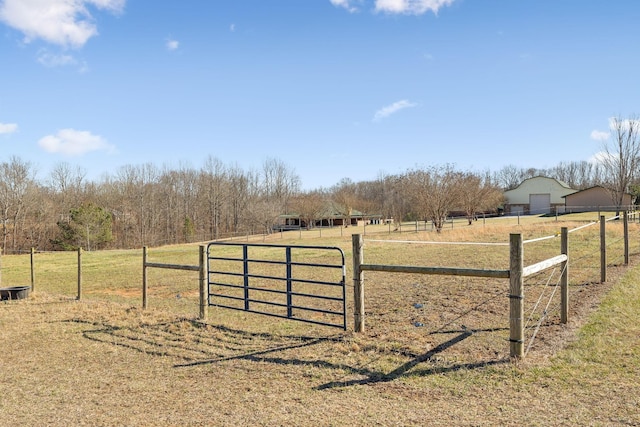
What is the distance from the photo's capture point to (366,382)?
473 centimetres

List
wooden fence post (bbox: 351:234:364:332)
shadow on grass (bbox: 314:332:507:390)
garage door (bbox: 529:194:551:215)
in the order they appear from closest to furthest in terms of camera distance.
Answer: shadow on grass (bbox: 314:332:507:390), wooden fence post (bbox: 351:234:364:332), garage door (bbox: 529:194:551:215)

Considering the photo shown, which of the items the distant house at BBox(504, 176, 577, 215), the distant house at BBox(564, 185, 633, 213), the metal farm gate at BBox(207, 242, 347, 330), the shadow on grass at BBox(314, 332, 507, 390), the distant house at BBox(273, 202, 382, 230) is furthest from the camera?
the distant house at BBox(273, 202, 382, 230)

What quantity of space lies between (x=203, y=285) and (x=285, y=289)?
4.73 meters

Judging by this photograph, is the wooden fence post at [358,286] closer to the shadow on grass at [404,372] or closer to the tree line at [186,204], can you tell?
the shadow on grass at [404,372]

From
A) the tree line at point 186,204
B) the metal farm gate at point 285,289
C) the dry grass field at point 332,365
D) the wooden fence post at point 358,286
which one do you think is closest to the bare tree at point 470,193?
the tree line at point 186,204

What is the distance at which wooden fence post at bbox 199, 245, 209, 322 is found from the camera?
792 centimetres

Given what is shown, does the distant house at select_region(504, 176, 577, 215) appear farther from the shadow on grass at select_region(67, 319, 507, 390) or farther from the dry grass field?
the shadow on grass at select_region(67, 319, 507, 390)

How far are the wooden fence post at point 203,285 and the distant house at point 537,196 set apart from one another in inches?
2657

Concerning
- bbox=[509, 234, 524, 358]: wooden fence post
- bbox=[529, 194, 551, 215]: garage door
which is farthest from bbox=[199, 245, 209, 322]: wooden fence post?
bbox=[529, 194, 551, 215]: garage door

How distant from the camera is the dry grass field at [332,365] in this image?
158 inches

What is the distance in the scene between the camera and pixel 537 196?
229 feet

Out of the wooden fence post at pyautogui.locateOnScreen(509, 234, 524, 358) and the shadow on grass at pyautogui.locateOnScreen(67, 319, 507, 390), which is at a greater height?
the wooden fence post at pyautogui.locateOnScreen(509, 234, 524, 358)

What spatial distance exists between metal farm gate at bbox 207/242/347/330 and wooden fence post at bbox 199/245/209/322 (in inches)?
4.5

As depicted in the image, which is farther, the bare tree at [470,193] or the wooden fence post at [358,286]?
the bare tree at [470,193]
